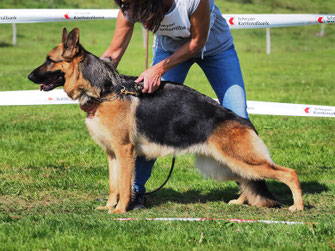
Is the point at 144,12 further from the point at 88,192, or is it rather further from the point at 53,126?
the point at 53,126

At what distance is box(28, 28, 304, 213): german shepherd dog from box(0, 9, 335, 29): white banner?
2.30 meters

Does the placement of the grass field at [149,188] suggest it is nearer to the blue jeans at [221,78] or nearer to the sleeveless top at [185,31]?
the blue jeans at [221,78]

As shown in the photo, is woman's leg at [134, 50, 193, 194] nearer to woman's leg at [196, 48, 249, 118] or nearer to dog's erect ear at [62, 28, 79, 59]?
woman's leg at [196, 48, 249, 118]

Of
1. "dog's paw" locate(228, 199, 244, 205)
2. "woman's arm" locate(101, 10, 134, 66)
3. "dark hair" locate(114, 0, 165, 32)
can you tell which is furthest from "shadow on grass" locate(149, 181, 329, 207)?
"dark hair" locate(114, 0, 165, 32)

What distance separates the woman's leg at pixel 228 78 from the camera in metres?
5.45

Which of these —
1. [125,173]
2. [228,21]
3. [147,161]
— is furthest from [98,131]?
[228,21]

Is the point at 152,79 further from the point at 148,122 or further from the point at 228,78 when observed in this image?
the point at 228,78

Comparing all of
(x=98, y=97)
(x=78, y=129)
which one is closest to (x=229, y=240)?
(x=98, y=97)

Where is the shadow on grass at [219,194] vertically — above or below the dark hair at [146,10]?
below

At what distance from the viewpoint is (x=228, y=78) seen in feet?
17.9

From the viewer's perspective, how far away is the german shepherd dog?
496 centimetres

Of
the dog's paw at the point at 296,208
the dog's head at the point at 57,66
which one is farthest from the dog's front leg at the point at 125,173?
the dog's paw at the point at 296,208

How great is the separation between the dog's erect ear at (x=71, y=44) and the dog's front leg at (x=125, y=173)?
38.6 inches

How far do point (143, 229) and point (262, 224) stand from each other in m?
1.01
